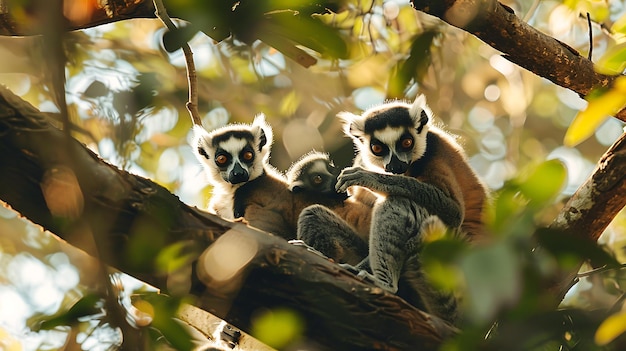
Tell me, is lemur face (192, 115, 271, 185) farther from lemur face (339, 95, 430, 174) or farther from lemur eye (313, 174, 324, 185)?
lemur face (339, 95, 430, 174)

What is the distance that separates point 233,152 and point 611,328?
17.6ft

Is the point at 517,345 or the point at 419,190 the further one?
the point at 419,190

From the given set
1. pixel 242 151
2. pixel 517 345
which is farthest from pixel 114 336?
pixel 242 151

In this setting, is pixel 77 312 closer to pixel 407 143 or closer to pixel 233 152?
pixel 407 143

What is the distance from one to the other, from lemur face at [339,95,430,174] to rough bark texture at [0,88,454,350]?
234cm

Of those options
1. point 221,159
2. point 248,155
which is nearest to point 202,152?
point 221,159

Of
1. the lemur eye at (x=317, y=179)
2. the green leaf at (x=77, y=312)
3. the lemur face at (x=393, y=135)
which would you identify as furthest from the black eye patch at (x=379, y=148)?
the green leaf at (x=77, y=312)

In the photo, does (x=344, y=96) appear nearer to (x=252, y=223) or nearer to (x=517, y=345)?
(x=252, y=223)

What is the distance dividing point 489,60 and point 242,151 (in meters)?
7.20

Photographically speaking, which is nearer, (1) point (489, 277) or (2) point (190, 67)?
(1) point (489, 277)

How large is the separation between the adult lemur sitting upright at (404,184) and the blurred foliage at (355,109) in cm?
42

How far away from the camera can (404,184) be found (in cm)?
580

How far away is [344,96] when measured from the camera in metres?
11.4

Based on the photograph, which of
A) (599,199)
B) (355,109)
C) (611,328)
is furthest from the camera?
(355,109)
